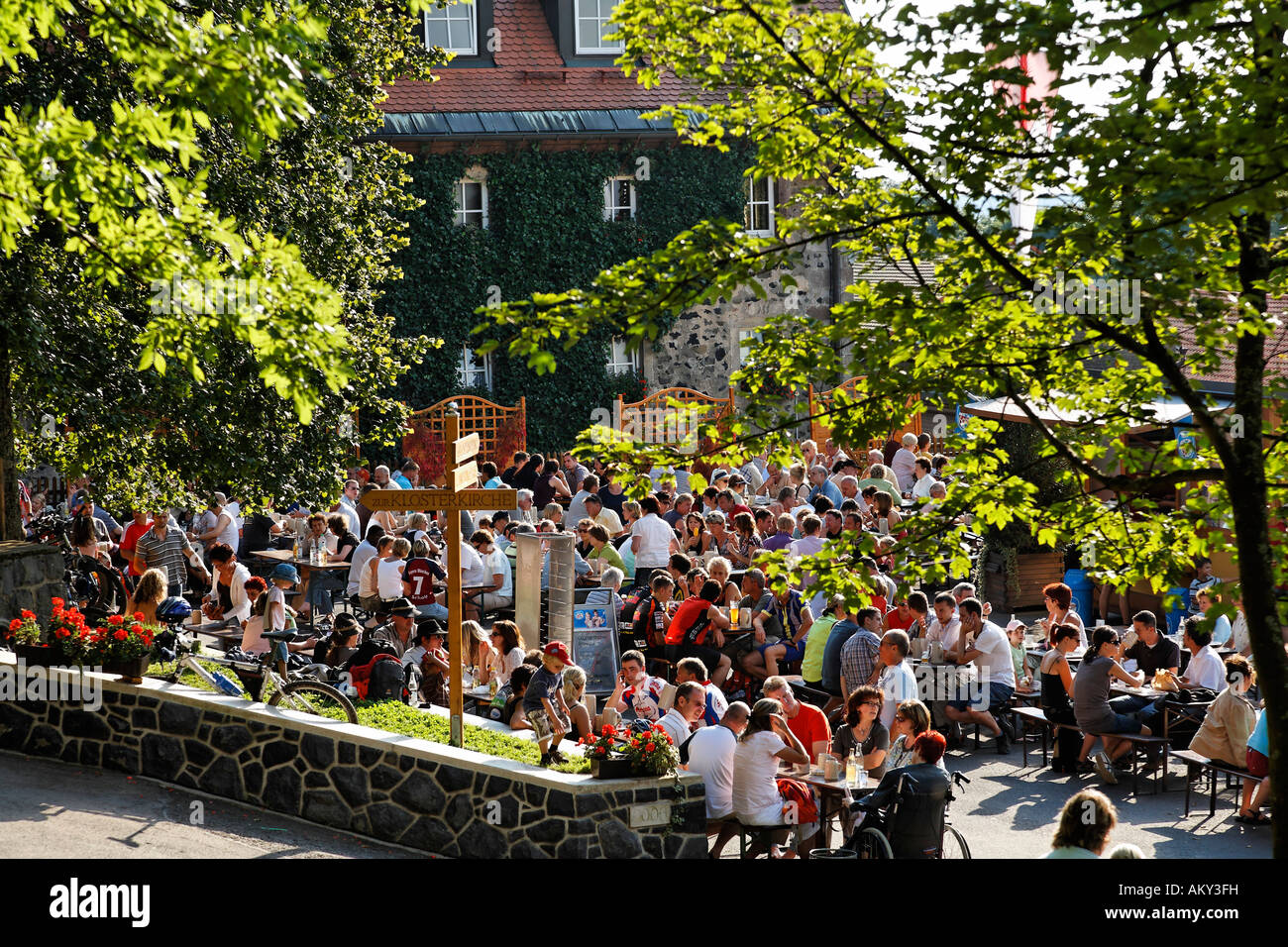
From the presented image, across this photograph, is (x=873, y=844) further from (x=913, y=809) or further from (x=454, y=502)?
(x=454, y=502)

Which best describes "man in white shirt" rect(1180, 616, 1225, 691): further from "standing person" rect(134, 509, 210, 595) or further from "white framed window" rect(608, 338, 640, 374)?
"white framed window" rect(608, 338, 640, 374)

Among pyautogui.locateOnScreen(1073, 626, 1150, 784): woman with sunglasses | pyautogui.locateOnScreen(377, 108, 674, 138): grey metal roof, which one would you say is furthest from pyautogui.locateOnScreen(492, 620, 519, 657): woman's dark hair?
pyautogui.locateOnScreen(377, 108, 674, 138): grey metal roof

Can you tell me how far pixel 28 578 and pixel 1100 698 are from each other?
960 centimetres

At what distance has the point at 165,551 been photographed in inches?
645

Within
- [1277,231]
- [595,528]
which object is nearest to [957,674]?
[595,528]

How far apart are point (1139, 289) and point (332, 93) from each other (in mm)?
12002

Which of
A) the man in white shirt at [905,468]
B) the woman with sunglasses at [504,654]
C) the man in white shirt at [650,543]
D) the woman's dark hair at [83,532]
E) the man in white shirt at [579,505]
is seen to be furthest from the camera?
the man in white shirt at [905,468]

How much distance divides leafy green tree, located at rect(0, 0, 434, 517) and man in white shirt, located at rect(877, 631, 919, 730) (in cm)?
503

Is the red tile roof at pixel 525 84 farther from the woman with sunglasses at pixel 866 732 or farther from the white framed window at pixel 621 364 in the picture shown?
the woman with sunglasses at pixel 866 732

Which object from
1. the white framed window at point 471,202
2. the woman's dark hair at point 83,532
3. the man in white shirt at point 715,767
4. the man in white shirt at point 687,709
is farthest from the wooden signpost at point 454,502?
the white framed window at point 471,202

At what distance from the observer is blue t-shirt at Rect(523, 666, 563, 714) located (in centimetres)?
1130

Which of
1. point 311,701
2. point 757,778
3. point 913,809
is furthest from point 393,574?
point 913,809

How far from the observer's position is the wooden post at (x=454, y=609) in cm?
1037

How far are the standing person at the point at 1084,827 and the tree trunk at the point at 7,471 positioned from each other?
10063 mm
